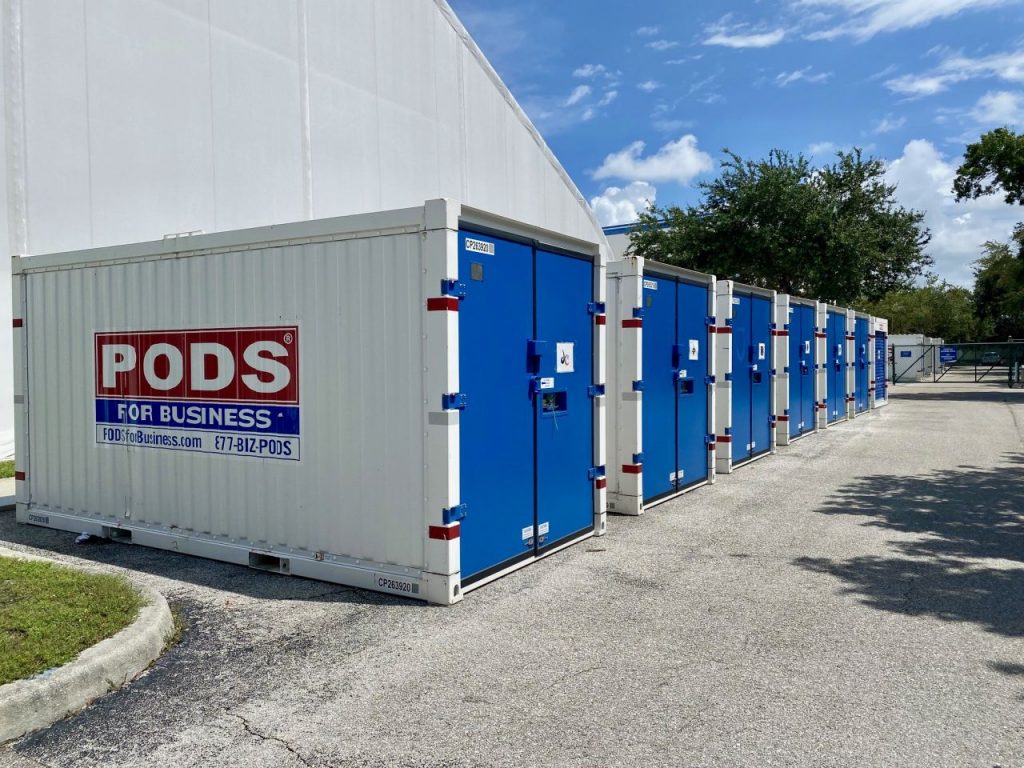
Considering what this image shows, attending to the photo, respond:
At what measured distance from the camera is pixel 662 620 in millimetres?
5211

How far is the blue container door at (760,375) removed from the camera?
40.7 ft

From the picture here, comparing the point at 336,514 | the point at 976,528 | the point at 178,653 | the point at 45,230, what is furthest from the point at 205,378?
the point at 976,528

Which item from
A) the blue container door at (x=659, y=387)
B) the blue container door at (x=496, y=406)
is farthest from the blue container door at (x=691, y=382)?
the blue container door at (x=496, y=406)

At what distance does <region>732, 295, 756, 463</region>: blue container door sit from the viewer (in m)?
11.7

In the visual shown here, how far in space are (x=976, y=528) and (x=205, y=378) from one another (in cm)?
750

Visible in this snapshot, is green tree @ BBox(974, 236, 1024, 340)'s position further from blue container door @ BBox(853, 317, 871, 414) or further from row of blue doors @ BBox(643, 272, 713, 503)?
row of blue doors @ BBox(643, 272, 713, 503)

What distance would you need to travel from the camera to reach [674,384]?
9.67 meters

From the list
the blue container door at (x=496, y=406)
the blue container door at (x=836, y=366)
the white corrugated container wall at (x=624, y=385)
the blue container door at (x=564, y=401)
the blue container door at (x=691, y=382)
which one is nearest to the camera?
the blue container door at (x=496, y=406)

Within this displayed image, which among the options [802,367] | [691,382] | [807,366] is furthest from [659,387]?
[807,366]

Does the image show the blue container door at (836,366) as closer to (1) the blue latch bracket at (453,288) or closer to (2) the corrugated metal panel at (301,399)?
(1) the blue latch bracket at (453,288)

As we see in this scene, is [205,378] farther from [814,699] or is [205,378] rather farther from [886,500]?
[886,500]

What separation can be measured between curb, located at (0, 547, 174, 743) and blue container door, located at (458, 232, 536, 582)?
2.15m

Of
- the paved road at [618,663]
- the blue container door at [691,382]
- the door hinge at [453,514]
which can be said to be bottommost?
the paved road at [618,663]

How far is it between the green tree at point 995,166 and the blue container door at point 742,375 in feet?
65.7
